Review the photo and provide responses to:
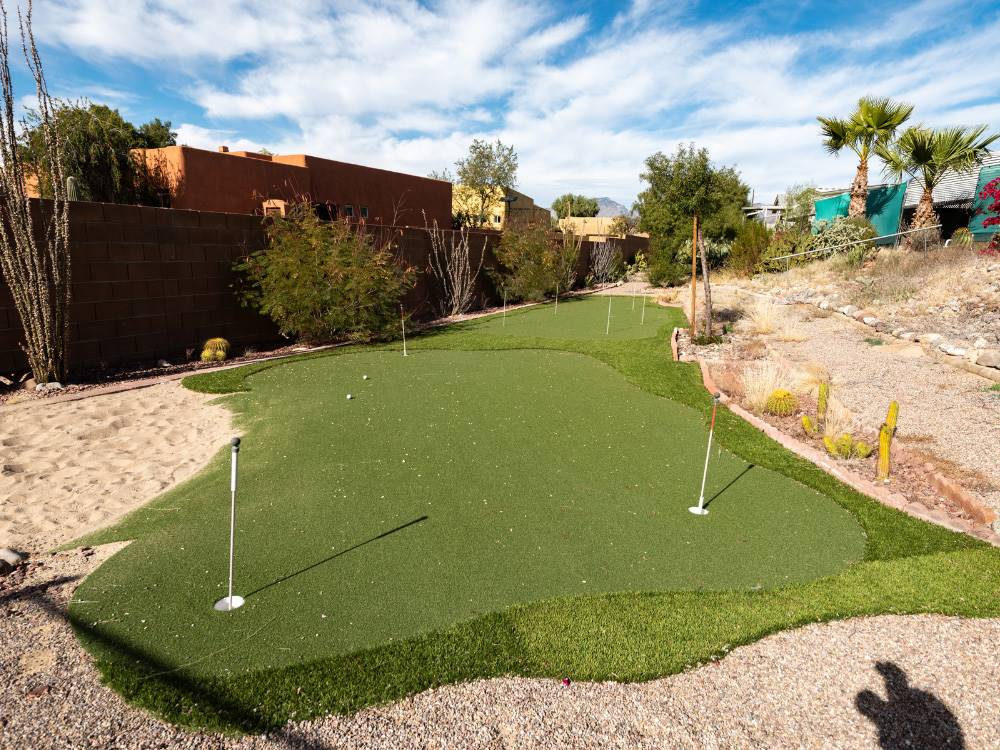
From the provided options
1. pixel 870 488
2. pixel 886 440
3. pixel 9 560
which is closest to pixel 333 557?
pixel 9 560

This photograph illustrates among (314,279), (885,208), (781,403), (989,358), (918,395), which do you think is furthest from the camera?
(885,208)

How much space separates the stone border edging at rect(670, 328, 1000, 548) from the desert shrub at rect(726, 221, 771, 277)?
50.9 feet

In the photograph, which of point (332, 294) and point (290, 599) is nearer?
point (290, 599)

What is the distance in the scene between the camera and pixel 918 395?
269 inches

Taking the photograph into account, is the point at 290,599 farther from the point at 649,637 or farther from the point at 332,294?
the point at 332,294

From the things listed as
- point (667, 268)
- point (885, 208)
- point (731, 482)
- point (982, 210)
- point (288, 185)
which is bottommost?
point (731, 482)

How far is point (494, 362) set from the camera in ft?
29.7

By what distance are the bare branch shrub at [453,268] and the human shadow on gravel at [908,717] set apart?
13283mm

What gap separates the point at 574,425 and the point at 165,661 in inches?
166

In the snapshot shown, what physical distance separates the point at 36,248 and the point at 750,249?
66.9ft

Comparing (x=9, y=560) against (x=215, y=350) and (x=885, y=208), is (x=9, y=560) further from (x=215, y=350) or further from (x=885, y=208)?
(x=885, y=208)

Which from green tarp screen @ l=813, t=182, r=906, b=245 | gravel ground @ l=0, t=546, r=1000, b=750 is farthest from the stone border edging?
green tarp screen @ l=813, t=182, r=906, b=245

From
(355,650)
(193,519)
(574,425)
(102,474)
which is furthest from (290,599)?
(574,425)

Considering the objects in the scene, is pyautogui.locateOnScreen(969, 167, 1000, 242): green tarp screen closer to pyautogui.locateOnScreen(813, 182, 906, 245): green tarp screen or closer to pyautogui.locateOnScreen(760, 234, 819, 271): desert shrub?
pyautogui.locateOnScreen(813, 182, 906, 245): green tarp screen
